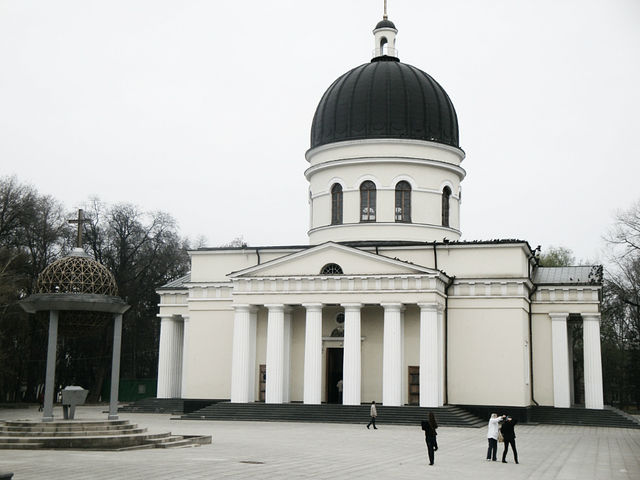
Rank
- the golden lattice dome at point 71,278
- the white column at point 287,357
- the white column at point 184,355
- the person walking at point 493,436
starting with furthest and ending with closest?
the white column at point 184,355 < the white column at point 287,357 < the golden lattice dome at point 71,278 < the person walking at point 493,436

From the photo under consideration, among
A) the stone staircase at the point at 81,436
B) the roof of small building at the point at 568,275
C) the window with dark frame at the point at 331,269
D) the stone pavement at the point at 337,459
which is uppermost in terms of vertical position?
the roof of small building at the point at 568,275

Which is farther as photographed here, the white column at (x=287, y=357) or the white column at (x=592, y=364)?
the white column at (x=592, y=364)

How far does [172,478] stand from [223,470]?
1700mm

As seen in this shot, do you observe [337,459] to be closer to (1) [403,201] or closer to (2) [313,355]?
(2) [313,355]

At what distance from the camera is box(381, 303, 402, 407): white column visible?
33.6 metres

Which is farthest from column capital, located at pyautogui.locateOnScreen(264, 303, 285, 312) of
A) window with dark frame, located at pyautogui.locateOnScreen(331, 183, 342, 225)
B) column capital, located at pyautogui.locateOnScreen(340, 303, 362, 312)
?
window with dark frame, located at pyautogui.locateOnScreen(331, 183, 342, 225)

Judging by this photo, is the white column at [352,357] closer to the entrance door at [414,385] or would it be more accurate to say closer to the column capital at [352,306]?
the column capital at [352,306]

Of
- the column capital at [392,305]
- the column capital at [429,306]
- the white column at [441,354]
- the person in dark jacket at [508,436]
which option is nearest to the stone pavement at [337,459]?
the person in dark jacket at [508,436]

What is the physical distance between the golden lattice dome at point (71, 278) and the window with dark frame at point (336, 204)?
66.8 ft

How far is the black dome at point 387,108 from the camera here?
4016 centimetres

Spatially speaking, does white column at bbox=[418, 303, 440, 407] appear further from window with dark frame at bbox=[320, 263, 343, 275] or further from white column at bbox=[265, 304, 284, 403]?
white column at bbox=[265, 304, 284, 403]

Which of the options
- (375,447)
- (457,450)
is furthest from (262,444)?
(457,450)

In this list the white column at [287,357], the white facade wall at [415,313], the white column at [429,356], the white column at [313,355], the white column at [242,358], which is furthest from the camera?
the white column at [287,357]

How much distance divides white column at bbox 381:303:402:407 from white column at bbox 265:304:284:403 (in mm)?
4661
